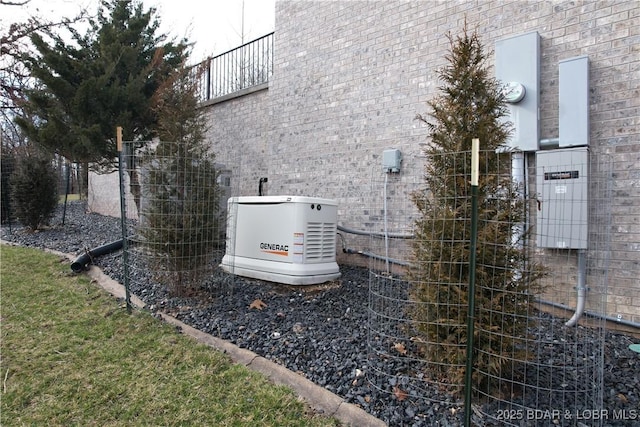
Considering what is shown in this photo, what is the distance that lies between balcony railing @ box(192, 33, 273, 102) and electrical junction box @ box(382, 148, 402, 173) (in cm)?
338

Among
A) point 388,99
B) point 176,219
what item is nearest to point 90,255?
point 176,219

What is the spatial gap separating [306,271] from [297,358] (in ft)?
4.85

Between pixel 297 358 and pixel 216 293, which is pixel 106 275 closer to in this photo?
pixel 216 293

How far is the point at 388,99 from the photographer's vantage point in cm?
543

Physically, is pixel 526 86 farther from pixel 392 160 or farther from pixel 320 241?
pixel 320 241

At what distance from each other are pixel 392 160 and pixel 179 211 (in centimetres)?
284

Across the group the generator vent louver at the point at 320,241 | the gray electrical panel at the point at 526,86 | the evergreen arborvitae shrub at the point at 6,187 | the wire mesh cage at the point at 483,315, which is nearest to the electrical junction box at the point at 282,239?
the generator vent louver at the point at 320,241

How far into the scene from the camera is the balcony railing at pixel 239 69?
7.86 meters

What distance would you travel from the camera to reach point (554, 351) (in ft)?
9.70

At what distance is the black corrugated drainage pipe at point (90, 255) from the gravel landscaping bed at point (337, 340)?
97mm

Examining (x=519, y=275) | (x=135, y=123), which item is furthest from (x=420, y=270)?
(x=135, y=123)

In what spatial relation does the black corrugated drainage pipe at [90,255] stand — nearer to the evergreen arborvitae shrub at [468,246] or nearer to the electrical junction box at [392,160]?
the electrical junction box at [392,160]

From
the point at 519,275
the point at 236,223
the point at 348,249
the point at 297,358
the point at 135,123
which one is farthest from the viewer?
the point at 135,123

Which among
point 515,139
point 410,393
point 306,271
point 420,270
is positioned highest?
point 515,139
